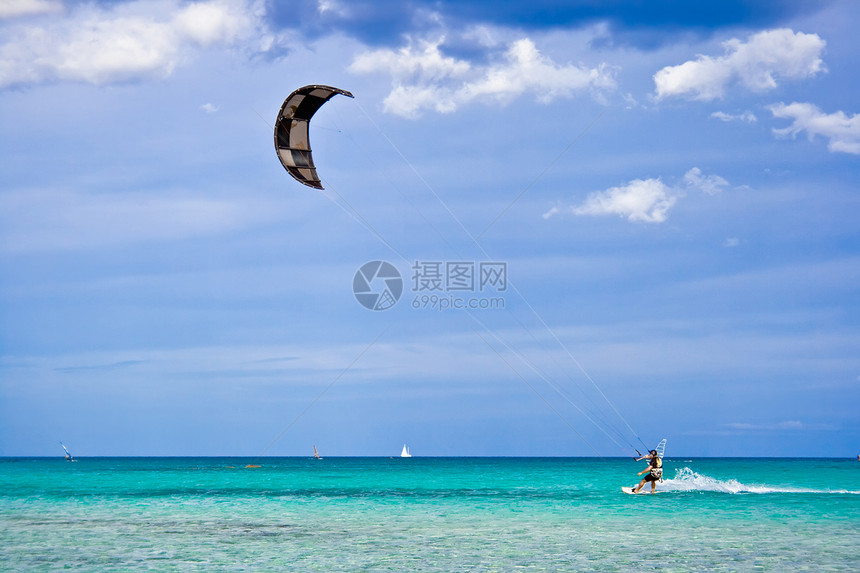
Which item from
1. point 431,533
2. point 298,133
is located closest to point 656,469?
point 431,533

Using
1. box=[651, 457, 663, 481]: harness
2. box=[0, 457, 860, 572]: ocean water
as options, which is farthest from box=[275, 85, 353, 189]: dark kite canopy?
box=[651, 457, 663, 481]: harness

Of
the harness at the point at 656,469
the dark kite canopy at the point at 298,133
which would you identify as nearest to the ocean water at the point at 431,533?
the harness at the point at 656,469

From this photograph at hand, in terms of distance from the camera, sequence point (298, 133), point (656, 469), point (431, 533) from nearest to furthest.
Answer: point (431, 533)
point (298, 133)
point (656, 469)

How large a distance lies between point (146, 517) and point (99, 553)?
22.8 feet

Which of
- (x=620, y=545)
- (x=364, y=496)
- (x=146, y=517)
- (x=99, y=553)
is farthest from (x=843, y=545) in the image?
(x=364, y=496)

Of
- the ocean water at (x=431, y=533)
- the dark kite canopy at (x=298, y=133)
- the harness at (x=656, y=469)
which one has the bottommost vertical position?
the ocean water at (x=431, y=533)

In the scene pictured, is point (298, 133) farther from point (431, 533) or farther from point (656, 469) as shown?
point (656, 469)

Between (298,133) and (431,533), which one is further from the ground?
(298,133)

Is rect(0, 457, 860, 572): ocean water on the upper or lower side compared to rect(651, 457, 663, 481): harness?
lower

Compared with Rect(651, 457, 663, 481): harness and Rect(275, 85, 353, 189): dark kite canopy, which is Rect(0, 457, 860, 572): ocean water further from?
Rect(275, 85, 353, 189): dark kite canopy

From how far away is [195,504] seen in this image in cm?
2675

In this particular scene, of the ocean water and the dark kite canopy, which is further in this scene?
the dark kite canopy

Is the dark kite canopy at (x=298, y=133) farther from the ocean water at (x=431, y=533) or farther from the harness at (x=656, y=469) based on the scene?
the harness at (x=656, y=469)

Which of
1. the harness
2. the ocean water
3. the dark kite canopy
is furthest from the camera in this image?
the harness
